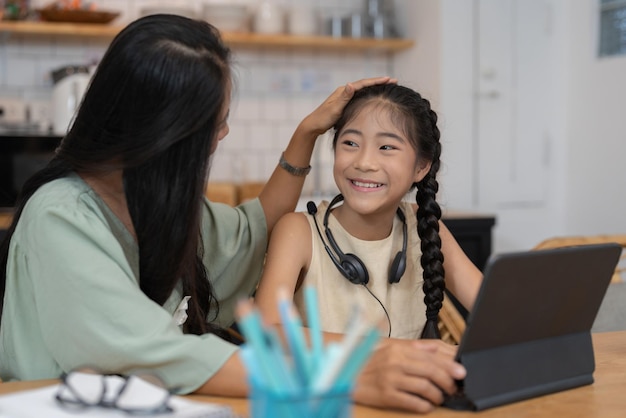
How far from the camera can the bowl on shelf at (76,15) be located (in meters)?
3.88

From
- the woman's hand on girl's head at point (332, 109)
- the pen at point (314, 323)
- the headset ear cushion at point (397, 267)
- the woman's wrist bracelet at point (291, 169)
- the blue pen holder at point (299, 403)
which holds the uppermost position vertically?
the woman's hand on girl's head at point (332, 109)

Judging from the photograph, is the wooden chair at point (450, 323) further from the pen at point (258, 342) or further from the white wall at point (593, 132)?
the white wall at point (593, 132)

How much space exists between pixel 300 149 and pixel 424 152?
0.24 m

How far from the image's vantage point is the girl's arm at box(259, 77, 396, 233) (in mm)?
1686

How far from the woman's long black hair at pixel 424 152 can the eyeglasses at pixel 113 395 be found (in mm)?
737

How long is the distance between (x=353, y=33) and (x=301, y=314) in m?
2.91

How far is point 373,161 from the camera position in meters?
1.63

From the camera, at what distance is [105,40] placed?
13.6 ft

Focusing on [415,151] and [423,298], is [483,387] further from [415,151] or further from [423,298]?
[415,151]

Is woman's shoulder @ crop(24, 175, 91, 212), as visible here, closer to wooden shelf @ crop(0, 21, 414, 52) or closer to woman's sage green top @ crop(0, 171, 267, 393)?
woman's sage green top @ crop(0, 171, 267, 393)

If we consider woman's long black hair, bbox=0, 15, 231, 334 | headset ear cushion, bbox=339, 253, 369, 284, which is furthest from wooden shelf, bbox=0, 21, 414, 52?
woman's long black hair, bbox=0, 15, 231, 334

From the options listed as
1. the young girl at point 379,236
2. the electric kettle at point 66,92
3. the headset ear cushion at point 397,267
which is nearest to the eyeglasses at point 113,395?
the young girl at point 379,236

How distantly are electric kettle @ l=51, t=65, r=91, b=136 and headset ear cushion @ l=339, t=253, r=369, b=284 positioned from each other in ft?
7.47

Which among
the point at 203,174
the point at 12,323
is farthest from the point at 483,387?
the point at 12,323
